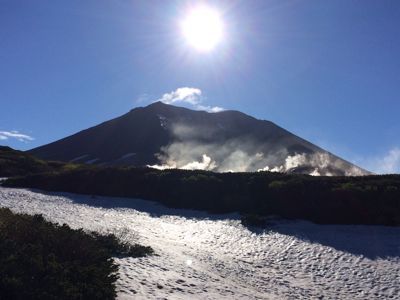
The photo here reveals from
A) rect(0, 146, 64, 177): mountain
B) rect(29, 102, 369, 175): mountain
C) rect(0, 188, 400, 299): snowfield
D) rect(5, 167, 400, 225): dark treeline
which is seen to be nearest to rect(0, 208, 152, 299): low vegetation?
rect(0, 188, 400, 299): snowfield

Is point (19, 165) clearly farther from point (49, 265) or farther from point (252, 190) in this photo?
point (49, 265)

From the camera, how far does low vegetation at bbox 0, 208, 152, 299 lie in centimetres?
884

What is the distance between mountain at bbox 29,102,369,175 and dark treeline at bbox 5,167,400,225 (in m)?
77.7

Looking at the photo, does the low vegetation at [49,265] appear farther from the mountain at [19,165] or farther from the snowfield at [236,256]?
the mountain at [19,165]

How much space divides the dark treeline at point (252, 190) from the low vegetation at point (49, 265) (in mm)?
15137

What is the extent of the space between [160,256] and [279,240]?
6.85 m

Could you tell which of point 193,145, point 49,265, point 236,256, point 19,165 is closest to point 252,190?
point 236,256

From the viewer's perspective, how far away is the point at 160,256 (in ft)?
53.0

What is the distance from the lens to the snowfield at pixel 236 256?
13.7 m

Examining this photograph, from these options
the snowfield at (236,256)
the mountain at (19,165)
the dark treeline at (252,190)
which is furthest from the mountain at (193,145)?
the snowfield at (236,256)

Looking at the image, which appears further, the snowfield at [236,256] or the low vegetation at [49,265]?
the snowfield at [236,256]

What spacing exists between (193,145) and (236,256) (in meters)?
124

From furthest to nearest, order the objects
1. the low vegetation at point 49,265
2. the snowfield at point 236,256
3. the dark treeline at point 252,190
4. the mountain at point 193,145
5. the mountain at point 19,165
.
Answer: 1. the mountain at point 193,145
2. the mountain at point 19,165
3. the dark treeline at point 252,190
4. the snowfield at point 236,256
5. the low vegetation at point 49,265

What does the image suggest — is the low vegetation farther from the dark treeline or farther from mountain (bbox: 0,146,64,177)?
mountain (bbox: 0,146,64,177)
